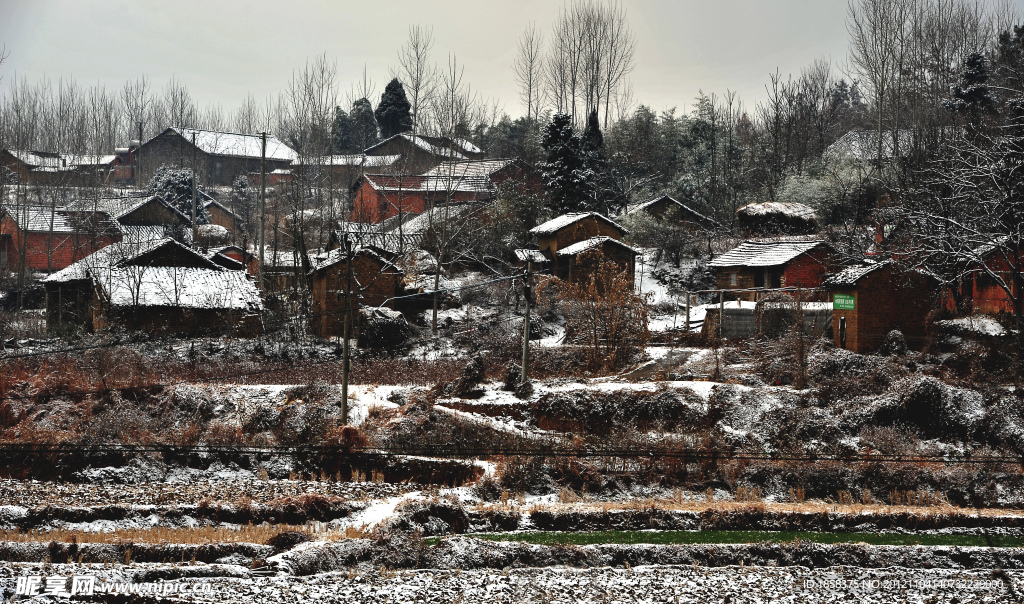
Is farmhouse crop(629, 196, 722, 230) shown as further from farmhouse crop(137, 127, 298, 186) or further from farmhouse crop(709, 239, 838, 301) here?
farmhouse crop(137, 127, 298, 186)

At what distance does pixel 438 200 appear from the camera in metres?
59.0

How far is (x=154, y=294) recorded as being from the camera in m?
36.3

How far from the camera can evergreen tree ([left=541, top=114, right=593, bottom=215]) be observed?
51.6 meters

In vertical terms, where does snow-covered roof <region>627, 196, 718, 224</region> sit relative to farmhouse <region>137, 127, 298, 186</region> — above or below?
below

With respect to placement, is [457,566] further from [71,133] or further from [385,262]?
[71,133]

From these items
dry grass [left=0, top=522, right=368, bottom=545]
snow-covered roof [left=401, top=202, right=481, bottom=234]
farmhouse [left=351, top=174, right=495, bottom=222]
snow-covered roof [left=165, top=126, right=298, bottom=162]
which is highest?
snow-covered roof [left=165, top=126, right=298, bottom=162]

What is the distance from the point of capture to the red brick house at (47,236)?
51378 mm

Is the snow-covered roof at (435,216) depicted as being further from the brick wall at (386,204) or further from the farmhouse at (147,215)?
the farmhouse at (147,215)

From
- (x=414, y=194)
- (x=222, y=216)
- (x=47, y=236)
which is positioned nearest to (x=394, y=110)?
(x=222, y=216)

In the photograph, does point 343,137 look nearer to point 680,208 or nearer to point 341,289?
point 680,208

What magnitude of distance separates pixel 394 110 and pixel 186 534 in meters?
70.2

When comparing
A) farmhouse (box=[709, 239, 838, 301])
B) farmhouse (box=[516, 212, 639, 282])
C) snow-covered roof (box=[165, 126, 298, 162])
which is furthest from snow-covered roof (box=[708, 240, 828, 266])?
snow-covered roof (box=[165, 126, 298, 162])

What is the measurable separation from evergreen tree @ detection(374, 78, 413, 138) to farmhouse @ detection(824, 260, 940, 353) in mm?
58950

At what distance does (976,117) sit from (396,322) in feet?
102
